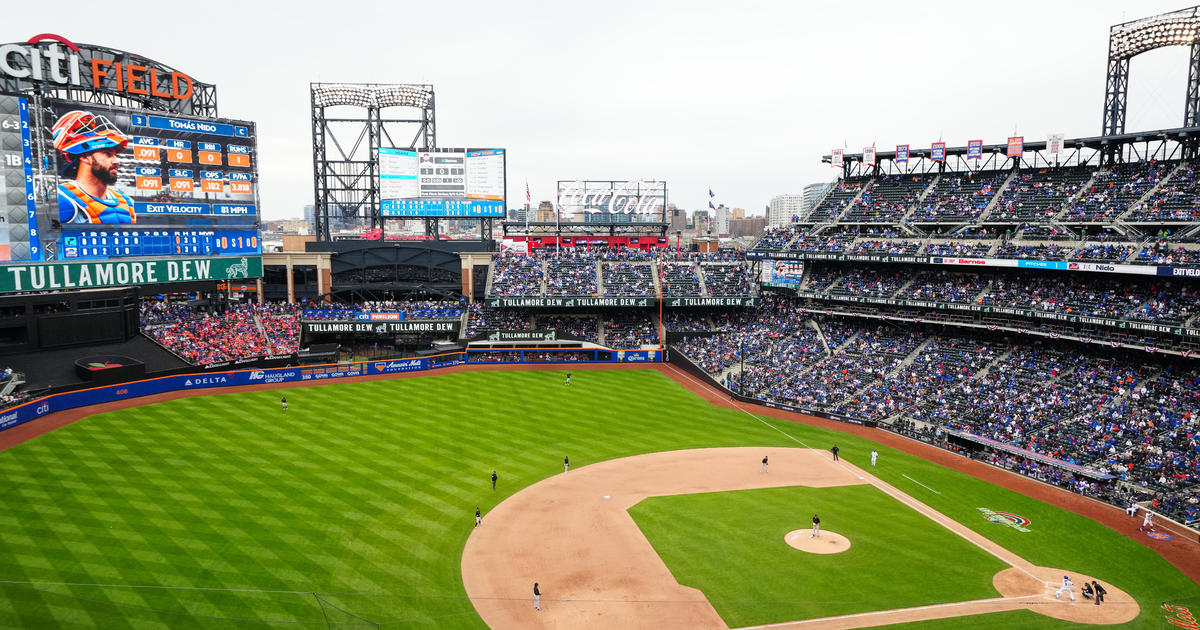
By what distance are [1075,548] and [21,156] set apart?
61246mm

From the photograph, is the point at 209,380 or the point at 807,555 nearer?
the point at 807,555

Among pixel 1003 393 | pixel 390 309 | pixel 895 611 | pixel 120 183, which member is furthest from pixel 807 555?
pixel 120 183

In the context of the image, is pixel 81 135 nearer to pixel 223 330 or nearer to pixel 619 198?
pixel 223 330

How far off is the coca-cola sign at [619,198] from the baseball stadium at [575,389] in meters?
0.32

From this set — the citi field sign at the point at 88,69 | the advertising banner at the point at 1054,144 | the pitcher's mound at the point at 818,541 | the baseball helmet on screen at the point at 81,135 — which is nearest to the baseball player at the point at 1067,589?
the pitcher's mound at the point at 818,541

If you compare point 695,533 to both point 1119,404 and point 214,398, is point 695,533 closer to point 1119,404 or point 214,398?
point 1119,404

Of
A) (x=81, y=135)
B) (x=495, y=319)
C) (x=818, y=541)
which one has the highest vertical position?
(x=81, y=135)

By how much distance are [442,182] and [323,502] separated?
44.0 metres

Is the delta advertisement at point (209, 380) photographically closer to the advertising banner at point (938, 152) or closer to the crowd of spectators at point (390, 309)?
the crowd of spectators at point (390, 309)

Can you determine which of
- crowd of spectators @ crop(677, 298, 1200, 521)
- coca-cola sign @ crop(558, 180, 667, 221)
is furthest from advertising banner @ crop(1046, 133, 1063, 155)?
coca-cola sign @ crop(558, 180, 667, 221)

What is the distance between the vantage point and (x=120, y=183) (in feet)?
163

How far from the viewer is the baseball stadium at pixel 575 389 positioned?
76.6 ft

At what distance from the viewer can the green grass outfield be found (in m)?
21.6

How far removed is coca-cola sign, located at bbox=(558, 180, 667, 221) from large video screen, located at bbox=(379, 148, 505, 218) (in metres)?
7.08
